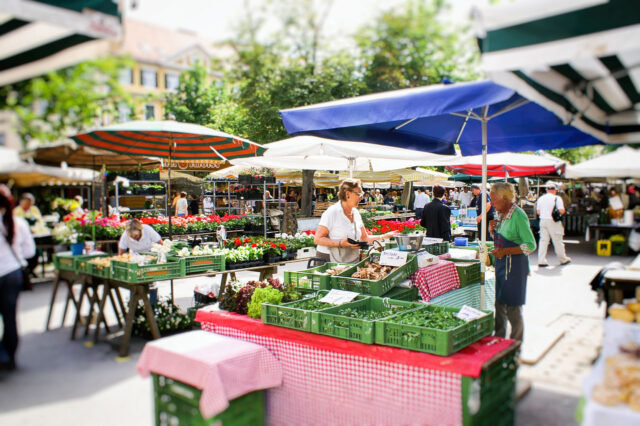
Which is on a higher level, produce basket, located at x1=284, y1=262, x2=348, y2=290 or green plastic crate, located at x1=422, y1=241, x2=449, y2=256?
green plastic crate, located at x1=422, y1=241, x2=449, y2=256

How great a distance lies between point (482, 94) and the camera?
300 centimetres

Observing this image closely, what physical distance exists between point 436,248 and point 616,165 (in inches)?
122

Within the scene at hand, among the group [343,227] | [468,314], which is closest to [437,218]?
[343,227]

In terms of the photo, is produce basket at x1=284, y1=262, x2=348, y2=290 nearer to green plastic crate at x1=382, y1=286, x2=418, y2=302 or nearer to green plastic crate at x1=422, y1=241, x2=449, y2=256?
green plastic crate at x1=382, y1=286, x2=418, y2=302

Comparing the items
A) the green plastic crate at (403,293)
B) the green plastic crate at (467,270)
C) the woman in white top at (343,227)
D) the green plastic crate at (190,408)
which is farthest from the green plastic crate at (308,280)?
the green plastic crate at (467,270)

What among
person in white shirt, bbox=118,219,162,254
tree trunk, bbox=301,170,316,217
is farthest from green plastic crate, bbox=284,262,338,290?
tree trunk, bbox=301,170,316,217

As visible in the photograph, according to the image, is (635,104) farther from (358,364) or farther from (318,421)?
(318,421)

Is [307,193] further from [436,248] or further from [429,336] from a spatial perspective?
[429,336]

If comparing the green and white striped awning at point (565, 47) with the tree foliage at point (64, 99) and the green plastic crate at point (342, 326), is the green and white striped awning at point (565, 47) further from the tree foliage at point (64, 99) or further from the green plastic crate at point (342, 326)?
the green plastic crate at point (342, 326)

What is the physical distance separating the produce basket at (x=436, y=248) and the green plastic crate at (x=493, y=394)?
2584 mm

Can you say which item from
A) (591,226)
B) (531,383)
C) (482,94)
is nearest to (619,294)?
(591,226)

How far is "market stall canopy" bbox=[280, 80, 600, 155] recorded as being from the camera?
317cm

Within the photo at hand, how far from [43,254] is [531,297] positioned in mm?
7388

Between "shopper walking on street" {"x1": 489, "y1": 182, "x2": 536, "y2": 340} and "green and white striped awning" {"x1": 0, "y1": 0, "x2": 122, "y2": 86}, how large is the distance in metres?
3.94
